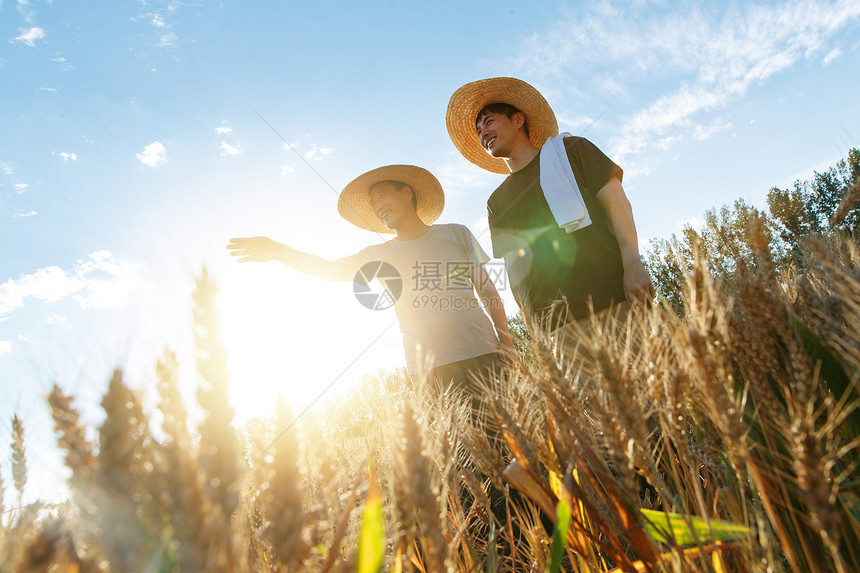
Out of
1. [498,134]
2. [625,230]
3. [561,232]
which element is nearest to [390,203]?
[498,134]

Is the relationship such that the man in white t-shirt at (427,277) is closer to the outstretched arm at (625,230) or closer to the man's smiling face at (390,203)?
the man's smiling face at (390,203)

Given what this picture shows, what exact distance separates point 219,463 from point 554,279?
2.38 m

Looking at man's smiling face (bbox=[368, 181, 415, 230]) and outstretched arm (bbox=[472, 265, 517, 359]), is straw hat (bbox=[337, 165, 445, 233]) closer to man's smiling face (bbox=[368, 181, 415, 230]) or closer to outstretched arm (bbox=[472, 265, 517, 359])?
man's smiling face (bbox=[368, 181, 415, 230])

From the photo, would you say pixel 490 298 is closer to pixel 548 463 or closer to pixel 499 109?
pixel 499 109

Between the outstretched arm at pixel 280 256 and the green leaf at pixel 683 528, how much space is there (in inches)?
123

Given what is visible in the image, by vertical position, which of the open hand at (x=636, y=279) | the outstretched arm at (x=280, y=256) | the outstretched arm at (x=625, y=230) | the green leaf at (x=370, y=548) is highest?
the outstretched arm at (x=280, y=256)

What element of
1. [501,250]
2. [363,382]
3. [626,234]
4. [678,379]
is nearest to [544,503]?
[678,379]

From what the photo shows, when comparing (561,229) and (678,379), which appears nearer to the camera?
(678,379)

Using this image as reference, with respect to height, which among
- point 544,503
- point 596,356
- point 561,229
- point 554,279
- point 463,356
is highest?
point 561,229

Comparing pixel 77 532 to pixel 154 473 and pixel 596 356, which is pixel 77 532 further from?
pixel 596 356

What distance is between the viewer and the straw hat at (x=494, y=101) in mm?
3619

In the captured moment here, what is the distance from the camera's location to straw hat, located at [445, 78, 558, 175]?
11.9 feet

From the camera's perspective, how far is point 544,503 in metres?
1.04

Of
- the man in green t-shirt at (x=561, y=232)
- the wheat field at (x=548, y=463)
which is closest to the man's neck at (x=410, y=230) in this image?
the man in green t-shirt at (x=561, y=232)
